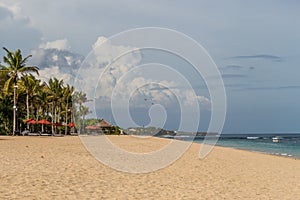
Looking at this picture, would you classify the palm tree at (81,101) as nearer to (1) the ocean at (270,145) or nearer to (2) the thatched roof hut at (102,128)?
(2) the thatched roof hut at (102,128)

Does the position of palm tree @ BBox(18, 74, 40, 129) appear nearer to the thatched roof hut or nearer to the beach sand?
the thatched roof hut

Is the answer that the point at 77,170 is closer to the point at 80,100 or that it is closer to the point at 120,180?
the point at 120,180

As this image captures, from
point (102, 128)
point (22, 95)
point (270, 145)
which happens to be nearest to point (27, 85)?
point (22, 95)

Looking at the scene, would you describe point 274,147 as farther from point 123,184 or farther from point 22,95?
point 123,184

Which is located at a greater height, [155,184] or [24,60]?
[24,60]

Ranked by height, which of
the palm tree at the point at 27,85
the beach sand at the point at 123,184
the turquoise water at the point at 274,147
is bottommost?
the turquoise water at the point at 274,147

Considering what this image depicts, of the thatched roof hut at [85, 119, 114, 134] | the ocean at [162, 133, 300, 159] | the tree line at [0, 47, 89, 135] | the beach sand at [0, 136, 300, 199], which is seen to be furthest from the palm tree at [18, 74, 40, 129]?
the beach sand at [0, 136, 300, 199]

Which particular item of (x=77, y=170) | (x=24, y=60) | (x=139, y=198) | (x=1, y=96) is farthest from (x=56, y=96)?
(x=139, y=198)

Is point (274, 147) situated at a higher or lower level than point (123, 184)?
lower

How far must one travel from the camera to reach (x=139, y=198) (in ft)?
27.2

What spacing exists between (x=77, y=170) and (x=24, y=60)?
3507cm

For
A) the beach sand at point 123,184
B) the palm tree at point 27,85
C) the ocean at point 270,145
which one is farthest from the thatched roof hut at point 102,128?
the beach sand at point 123,184

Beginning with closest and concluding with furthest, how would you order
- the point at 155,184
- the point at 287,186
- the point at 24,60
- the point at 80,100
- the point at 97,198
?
the point at 97,198 < the point at 155,184 < the point at 287,186 < the point at 24,60 < the point at 80,100

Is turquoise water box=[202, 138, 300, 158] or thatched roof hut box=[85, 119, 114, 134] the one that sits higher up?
thatched roof hut box=[85, 119, 114, 134]
